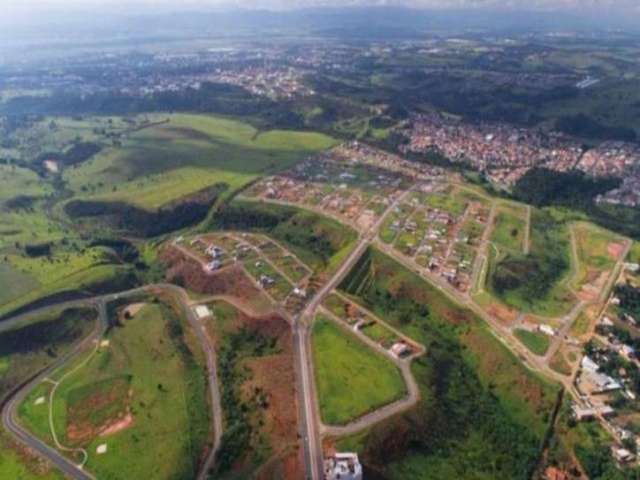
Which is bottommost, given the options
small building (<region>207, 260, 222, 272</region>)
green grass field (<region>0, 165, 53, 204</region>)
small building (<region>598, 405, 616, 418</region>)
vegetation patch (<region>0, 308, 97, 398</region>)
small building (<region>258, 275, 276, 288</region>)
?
green grass field (<region>0, 165, 53, 204</region>)

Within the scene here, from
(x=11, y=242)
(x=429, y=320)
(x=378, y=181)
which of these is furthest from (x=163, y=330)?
(x=378, y=181)

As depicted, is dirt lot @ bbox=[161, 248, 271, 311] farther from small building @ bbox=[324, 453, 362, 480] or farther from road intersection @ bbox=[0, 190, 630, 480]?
small building @ bbox=[324, 453, 362, 480]

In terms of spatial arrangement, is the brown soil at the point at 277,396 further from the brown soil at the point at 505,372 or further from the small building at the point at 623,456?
the small building at the point at 623,456

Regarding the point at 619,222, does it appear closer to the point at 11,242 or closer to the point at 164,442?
the point at 164,442

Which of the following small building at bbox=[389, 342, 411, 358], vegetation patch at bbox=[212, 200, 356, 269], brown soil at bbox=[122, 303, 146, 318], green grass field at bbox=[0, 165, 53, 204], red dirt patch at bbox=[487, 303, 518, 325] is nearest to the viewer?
small building at bbox=[389, 342, 411, 358]

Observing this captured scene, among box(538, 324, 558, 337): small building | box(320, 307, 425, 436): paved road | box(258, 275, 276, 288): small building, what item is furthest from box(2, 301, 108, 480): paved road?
box(538, 324, 558, 337): small building

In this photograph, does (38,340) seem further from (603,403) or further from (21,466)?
(603,403)

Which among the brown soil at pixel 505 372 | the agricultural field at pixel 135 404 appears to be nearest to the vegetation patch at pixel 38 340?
the agricultural field at pixel 135 404
